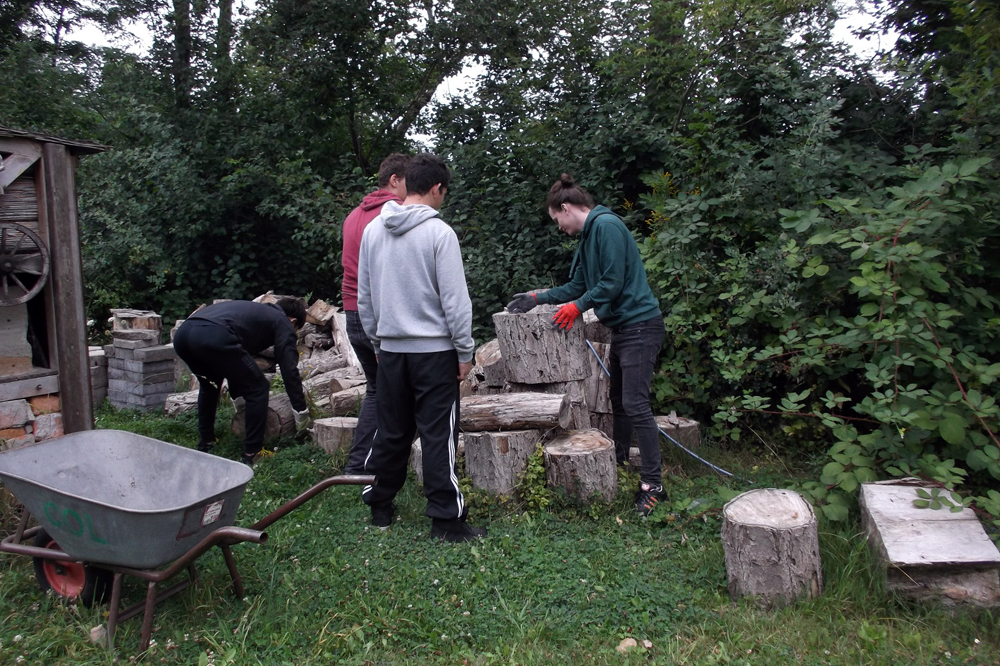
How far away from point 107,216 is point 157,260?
0.87 m

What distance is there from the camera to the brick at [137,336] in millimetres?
7262

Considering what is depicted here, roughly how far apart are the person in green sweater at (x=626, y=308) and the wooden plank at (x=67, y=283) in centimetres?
294

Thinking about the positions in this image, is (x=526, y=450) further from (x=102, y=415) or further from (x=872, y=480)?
(x=102, y=415)

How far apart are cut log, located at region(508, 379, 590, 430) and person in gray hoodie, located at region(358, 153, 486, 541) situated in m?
0.98

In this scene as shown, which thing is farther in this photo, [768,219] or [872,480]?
[768,219]

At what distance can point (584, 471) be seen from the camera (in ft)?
14.3

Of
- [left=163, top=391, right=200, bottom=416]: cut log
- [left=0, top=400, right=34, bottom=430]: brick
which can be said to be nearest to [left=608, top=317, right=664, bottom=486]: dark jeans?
[left=0, top=400, right=34, bottom=430]: brick

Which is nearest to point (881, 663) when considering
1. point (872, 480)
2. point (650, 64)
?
point (872, 480)

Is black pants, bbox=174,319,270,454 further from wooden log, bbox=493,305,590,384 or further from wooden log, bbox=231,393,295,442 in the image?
wooden log, bbox=493,305,590,384

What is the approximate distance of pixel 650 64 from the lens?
754 centimetres

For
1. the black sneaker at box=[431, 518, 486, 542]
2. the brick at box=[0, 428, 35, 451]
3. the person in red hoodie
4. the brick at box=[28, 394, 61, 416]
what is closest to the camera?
the black sneaker at box=[431, 518, 486, 542]

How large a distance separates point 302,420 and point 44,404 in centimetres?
190

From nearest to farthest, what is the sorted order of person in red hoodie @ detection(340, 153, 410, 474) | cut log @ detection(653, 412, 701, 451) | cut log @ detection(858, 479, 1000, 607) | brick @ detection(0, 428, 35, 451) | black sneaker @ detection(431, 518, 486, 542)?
cut log @ detection(858, 479, 1000, 607), black sneaker @ detection(431, 518, 486, 542), brick @ detection(0, 428, 35, 451), person in red hoodie @ detection(340, 153, 410, 474), cut log @ detection(653, 412, 701, 451)

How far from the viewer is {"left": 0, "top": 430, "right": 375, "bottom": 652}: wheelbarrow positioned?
2.95 m
